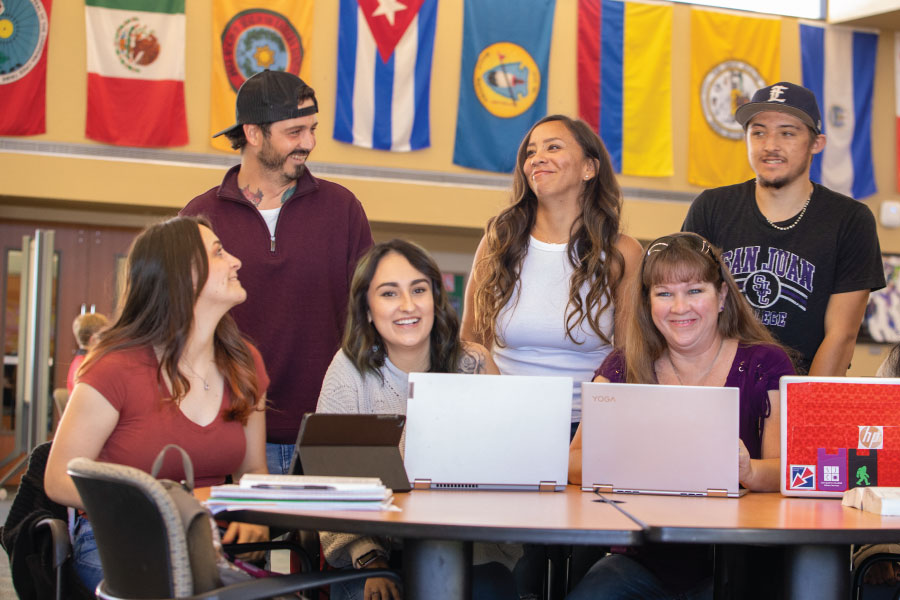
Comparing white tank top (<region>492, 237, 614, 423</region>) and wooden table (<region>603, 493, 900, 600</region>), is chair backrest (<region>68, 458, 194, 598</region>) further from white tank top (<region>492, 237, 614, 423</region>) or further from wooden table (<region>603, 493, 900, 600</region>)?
white tank top (<region>492, 237, 614, 423</region>)

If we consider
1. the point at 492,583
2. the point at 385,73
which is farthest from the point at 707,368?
the point at 385,73

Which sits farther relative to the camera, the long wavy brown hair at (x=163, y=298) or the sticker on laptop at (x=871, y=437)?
the long wavy brown hair at (x=163, y=298)

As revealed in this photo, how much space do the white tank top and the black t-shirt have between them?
0.57m

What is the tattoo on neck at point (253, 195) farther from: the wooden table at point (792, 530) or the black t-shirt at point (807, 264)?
the wooden table at point (792, 530)

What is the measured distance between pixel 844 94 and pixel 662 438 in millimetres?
8715

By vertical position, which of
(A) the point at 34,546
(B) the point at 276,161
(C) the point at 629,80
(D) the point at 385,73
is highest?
(C) the point at 629,80

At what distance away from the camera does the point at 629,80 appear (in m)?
9.18

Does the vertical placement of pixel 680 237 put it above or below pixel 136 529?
above

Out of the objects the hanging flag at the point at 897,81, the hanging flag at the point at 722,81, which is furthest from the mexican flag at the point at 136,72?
the hanging flag at the point at 897,81

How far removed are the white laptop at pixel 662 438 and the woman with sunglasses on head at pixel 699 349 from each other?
0.58ft

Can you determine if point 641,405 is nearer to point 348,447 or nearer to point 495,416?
point 495,416

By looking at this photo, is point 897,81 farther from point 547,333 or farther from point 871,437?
point 871,437

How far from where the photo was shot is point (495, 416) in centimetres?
217

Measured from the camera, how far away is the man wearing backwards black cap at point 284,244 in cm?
315
